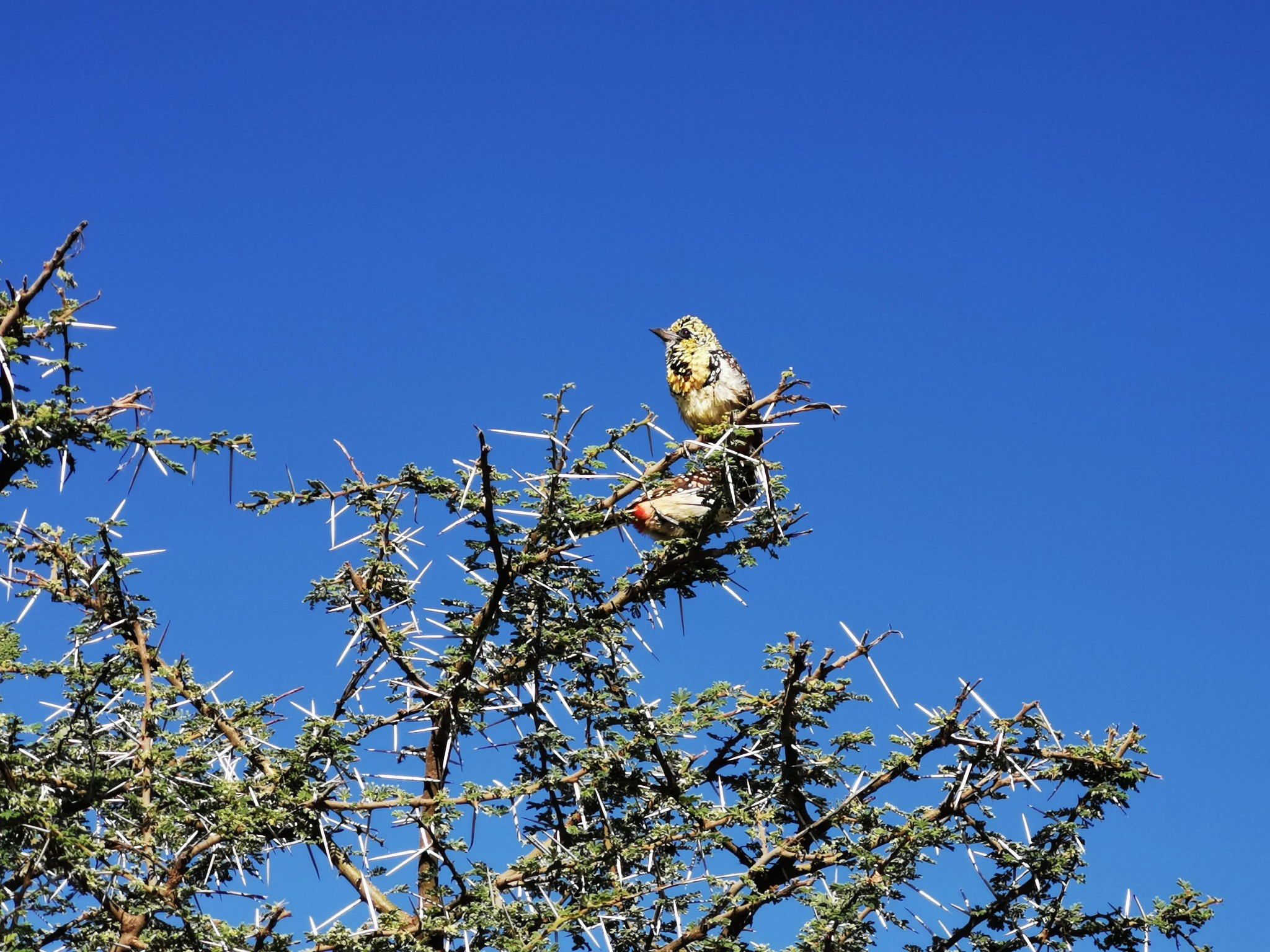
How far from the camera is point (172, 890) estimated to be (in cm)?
500

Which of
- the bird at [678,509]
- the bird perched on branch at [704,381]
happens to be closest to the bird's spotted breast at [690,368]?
the bird perched on branch at [704,381]

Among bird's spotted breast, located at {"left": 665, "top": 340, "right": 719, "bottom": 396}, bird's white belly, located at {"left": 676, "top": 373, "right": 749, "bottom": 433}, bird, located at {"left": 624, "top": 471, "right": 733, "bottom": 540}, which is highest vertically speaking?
bird's spotted breast, located at {"left": 665, "top": 340, "right": 719, "bottom": 396}

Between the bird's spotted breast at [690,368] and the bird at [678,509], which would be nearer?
the bird at [678,509]

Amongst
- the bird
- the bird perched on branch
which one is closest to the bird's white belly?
the bird perched on branch

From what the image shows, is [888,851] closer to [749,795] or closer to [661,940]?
[749,795]

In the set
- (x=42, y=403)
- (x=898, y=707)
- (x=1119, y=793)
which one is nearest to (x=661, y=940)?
(x=898, y=707)

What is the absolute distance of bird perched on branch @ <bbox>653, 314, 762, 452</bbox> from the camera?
A: 7.93 meters

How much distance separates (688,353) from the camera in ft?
26.8

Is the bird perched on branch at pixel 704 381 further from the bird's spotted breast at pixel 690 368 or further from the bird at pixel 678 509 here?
the bird at pixel 678 509

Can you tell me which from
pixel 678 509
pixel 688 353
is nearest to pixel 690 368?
pixel 688 353

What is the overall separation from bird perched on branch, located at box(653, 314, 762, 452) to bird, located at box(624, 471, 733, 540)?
858mm

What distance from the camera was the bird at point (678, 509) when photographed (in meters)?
5.31

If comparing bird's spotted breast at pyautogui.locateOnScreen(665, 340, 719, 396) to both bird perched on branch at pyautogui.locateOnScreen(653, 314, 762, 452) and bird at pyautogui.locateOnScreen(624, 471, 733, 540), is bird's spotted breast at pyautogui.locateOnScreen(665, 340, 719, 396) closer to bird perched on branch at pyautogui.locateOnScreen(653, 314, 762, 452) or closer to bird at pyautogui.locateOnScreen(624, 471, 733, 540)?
bird perched on branch at pyautogui.locateOnScreen(653, 314, 762, 452)

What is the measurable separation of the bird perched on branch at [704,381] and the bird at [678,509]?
86 centimetres
